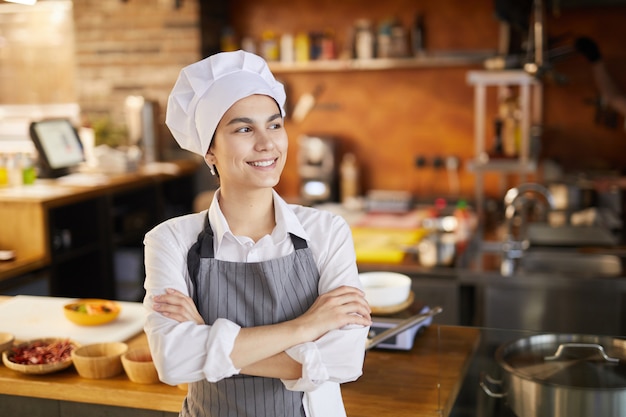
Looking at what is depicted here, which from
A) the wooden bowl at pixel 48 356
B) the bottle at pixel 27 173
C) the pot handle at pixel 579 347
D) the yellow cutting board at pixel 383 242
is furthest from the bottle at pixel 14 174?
the pot handle at pixel 579 347

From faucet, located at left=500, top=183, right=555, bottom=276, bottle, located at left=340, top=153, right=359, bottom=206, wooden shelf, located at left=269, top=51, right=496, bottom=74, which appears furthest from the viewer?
bottle, located at left=340, top=153, right=359, bottom=206

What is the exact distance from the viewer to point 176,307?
156 cm

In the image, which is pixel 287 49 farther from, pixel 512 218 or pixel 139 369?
pixel 139 369

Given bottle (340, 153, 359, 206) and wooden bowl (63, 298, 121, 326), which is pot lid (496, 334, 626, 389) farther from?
bottle (340, 153, 359, 206)

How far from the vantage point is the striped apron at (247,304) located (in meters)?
→ 1.62

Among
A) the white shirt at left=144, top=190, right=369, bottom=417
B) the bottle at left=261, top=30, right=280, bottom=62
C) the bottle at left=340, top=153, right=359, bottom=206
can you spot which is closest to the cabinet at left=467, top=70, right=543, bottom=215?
the bottle at left=340, top=153, right=359, bottom=206

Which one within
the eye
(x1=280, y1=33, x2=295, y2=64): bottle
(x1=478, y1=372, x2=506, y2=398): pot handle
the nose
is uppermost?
(x1=280, y1=33, x2=295, y2=64): bottle

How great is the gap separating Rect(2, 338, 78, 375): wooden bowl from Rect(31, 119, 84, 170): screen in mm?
3029

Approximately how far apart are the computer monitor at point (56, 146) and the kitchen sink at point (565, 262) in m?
3.07

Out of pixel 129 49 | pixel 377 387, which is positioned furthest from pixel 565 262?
pixel 129 49

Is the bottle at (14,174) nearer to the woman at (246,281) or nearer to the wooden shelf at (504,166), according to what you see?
the wooden shelf at (504,166)

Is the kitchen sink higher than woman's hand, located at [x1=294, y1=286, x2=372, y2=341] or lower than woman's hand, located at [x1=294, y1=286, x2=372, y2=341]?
lower

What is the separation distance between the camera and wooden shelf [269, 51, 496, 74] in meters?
5.62

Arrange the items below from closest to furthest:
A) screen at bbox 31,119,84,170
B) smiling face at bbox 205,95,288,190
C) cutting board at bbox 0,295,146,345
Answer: smiling face at bbox 205,95,288,190, cutting board at bbox 0,295,146,345, screen at bbox 31,119,84,170
